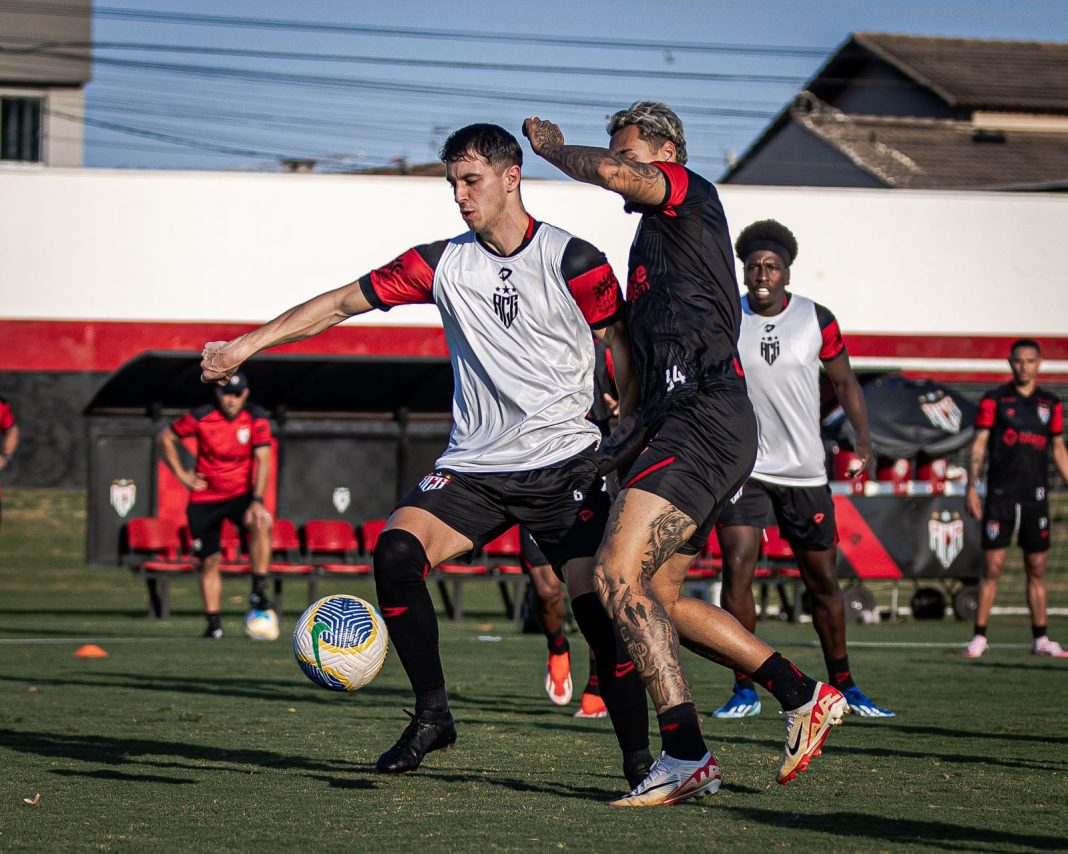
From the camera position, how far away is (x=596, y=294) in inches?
203

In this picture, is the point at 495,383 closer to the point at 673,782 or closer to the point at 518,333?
the point at 518,333

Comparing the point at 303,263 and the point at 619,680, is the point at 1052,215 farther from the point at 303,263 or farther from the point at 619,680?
the point at 619,680

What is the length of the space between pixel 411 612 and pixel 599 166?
1708mm

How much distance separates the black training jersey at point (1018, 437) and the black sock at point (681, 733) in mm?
7803

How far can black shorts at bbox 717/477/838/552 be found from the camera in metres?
7.75

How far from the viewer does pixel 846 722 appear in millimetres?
7203

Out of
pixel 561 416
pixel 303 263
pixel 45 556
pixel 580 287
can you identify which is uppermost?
pixel 303 263

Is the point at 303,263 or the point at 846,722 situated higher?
the point at 303,263

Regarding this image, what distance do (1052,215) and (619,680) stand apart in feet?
79.5

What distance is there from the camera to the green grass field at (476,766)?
4.29 metres

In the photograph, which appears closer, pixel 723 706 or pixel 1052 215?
pixel 723 706

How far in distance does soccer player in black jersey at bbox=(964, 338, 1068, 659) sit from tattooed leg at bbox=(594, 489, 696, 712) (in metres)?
7.47

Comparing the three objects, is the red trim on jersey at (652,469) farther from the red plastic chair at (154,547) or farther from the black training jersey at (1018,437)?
the red plastic chair at (154,547)

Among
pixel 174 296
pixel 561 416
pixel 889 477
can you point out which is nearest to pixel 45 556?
pixel 174 296
